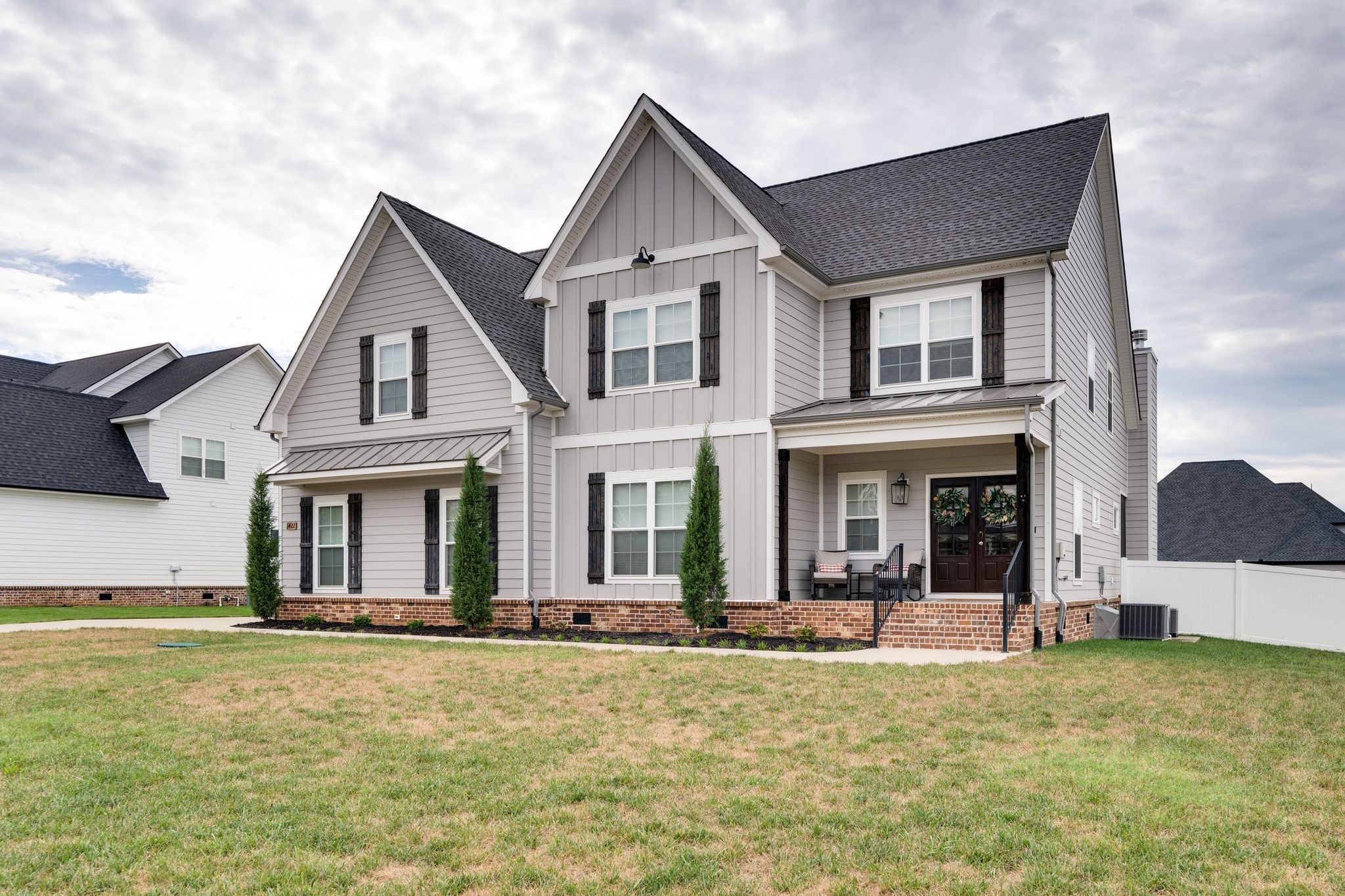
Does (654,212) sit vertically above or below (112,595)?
above

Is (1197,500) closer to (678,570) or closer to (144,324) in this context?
(678,570)

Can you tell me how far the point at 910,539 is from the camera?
15.9 meters

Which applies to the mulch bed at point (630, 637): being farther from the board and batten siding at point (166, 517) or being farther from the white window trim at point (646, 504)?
the board and batten siding at point (166, 517)

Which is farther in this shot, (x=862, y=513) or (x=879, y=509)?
(x=862, y=513)

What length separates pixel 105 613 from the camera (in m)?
22.5

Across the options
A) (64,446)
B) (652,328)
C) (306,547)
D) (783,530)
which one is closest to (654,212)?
(652,328)

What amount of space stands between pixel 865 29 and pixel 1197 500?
80.6 ft

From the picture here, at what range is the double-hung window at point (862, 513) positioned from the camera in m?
16.1

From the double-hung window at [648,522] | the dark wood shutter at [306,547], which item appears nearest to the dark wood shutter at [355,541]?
the dark wood shutter at [306,547]

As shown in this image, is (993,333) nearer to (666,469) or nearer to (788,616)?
(788,616)

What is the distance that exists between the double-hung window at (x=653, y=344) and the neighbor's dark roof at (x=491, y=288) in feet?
4.19

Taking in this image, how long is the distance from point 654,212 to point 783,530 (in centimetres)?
563

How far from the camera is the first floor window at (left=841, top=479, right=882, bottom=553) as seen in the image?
53.0ft

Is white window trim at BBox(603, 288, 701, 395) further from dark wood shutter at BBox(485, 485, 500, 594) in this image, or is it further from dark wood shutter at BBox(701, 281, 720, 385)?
dark wood shutter at BBox(485, 485, 500, 594)
